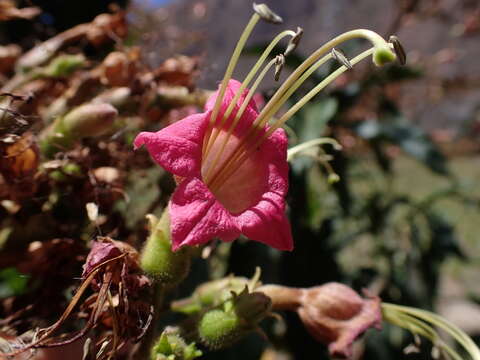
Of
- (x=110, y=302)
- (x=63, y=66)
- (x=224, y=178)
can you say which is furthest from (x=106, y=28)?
(x=110, y=302)

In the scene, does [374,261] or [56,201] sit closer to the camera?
[56,201]

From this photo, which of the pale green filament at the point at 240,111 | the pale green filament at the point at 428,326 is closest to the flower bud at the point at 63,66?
the pale green filament at the point at 240,111

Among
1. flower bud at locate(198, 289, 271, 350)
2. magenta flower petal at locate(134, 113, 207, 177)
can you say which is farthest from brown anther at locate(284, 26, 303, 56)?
flower bud at locate(198, 289, 271, 350)

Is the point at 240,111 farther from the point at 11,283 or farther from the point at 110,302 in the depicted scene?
the point at 11,283

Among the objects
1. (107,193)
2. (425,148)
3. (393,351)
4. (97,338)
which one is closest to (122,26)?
(107,193)

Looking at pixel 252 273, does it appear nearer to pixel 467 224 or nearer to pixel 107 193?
pixel 107 193

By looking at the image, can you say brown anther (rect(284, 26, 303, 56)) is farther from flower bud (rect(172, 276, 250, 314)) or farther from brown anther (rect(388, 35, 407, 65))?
flower bud (rect(172, 276, 250, 314))

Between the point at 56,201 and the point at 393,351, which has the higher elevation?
the point at 56,201
